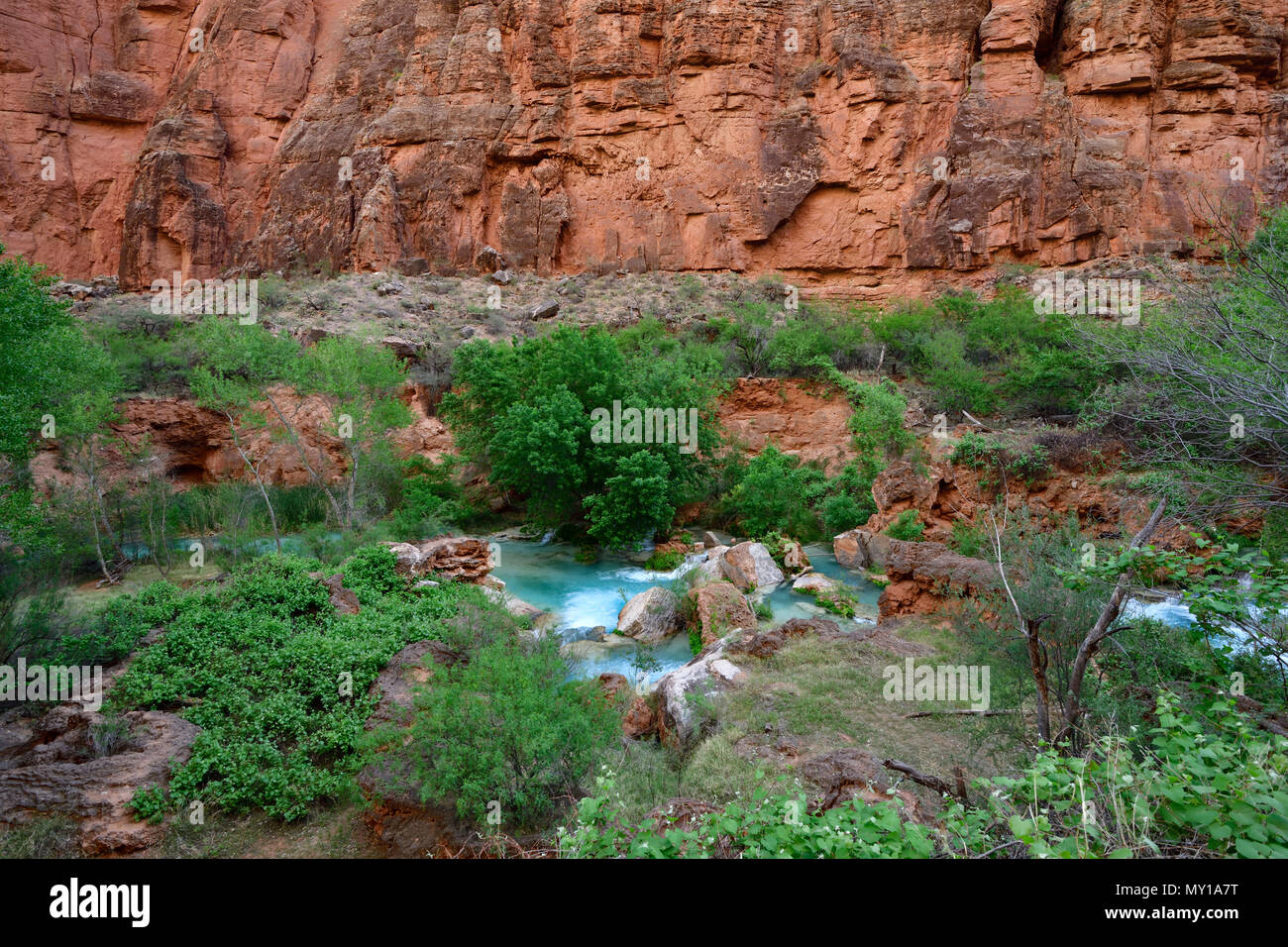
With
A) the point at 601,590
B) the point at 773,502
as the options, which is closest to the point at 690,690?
the point at 601,590

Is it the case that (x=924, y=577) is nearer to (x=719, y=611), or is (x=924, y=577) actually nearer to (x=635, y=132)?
(x=719, y=611)

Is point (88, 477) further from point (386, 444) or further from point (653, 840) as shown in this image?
point (653, 840)

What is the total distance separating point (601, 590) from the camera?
15461 millimetres

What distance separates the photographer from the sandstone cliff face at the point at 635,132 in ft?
95.7

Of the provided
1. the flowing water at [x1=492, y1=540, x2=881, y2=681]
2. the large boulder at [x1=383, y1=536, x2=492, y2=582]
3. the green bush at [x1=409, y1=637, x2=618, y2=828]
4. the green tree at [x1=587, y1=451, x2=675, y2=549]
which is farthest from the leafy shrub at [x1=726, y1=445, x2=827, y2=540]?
the green bush at [x1=409, y1=637, x2=618, y2=828]

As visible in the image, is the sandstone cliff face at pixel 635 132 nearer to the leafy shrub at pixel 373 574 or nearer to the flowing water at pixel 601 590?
the flowing water at pixel 601 590

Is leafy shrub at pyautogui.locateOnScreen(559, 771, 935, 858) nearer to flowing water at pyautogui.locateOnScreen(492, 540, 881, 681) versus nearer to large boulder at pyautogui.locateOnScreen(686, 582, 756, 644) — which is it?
flowing water at pyautogui.locateOnScreen(492, 540, 881, 681)

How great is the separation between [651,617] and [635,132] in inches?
1127

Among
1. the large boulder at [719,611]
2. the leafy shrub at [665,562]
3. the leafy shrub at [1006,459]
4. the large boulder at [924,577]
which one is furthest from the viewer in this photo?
the leafy shrub at [665,562]

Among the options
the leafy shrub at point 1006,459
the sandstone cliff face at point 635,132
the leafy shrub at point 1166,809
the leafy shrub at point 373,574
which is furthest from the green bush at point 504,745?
the sandstone cliff face at point 635,132

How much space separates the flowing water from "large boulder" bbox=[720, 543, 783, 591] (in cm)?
35

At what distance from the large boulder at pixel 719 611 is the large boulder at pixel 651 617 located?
1.54ft

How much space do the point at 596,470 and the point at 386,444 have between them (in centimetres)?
584

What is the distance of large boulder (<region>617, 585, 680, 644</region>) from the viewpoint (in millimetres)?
12422
